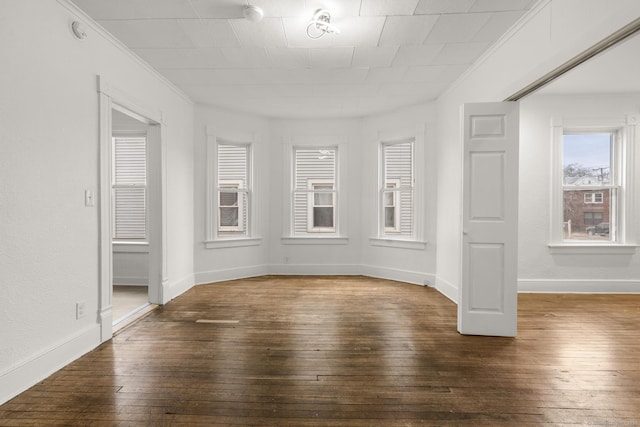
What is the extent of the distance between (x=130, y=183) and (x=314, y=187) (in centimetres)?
298

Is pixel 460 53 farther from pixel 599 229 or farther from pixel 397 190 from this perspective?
pixel 599 229

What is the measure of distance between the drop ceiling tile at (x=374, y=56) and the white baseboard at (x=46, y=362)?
3548 mm

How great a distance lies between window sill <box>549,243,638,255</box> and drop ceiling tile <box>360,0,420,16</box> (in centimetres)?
402

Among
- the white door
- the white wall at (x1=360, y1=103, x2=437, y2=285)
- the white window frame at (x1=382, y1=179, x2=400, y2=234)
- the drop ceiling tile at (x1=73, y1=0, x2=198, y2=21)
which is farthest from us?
the white window frame at (x1=382, y1=179, x2=400, y2=234)

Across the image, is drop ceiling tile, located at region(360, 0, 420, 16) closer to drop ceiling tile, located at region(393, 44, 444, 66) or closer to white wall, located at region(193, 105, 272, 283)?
drop ceiling tile, located at region(393, 44, 444, 66)

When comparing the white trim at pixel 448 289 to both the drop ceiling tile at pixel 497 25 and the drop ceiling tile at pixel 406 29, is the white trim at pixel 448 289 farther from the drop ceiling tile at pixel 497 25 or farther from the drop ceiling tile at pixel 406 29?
the drop ceiling tile at pixel 406 29

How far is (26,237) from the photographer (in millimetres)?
2242

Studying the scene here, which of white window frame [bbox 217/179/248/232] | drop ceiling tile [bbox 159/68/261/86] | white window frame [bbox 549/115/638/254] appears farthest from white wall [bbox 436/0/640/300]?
white window frame [bbox 217/179/248/232]

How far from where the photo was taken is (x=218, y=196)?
5449 mm

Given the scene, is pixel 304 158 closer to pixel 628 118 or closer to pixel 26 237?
pixel 26 237

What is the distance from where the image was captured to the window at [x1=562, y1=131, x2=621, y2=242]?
4922 millimetres

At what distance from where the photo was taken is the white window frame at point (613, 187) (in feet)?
15.7

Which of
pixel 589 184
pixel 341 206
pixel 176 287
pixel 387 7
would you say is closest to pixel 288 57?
pixel 387 7

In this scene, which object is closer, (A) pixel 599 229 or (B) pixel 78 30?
(B) pixel 78 30
